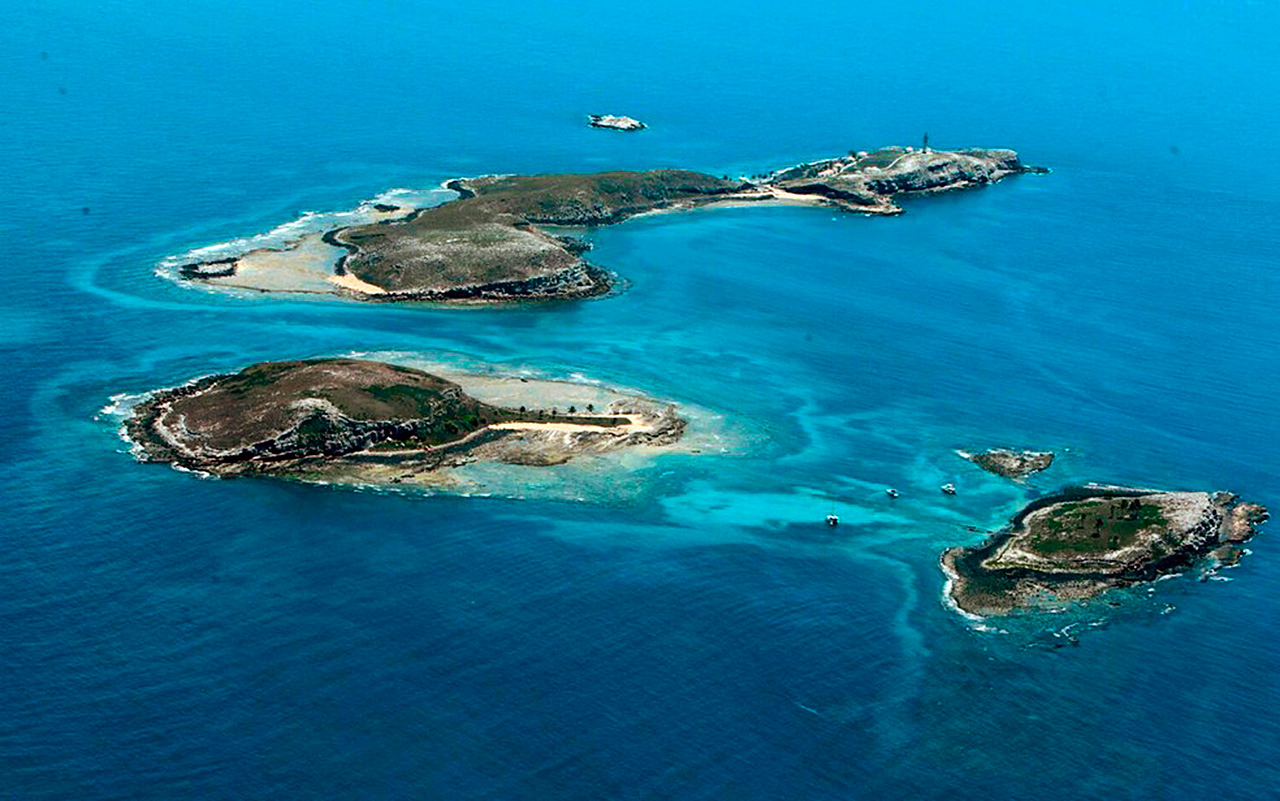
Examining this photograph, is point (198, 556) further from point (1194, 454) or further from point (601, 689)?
point (1194, 454)

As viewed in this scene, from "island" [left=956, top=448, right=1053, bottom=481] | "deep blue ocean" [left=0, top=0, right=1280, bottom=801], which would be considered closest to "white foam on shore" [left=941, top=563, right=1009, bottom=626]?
"deep blue ocean" [left=0, top=0, right=1280, bottom=801]

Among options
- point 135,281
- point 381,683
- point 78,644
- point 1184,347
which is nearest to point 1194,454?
point 1184,347

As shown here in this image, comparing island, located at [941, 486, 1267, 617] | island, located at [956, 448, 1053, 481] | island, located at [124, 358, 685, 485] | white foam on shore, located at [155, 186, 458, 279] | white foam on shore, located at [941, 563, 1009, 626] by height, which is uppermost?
white foam on shore, located at [155, 186, 458, 279]

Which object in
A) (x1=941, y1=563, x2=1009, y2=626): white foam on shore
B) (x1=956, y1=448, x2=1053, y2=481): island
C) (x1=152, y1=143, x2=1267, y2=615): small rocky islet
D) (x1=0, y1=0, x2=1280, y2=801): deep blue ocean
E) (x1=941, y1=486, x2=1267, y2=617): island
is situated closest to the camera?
(x1=0, y1=0, x2=1280, y2=801): deep blue ocean

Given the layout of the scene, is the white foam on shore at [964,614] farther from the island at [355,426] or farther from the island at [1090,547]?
the island at [355,426]

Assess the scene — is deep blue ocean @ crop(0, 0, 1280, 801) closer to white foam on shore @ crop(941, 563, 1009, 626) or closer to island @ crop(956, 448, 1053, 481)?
white foam on shore @ crop(941, 563, 1009, 626)

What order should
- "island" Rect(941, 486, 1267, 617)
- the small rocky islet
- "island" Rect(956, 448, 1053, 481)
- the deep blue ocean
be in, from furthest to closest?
"island" Rect(956, 448, 1053, 481) → the small rocky islet → "island" Rect(941, 486, 1267, 617) → the deep blue ocean
